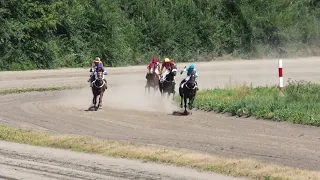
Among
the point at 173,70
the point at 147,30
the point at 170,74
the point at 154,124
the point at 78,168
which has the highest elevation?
the point at 147,30

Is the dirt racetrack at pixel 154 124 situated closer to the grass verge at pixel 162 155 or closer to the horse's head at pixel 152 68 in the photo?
the grass verge at pixel 162 155

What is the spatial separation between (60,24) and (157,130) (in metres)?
30.1

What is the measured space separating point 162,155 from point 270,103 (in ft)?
26.3

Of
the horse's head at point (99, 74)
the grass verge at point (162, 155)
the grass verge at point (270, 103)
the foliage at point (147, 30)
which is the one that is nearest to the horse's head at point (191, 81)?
the grass verge at point (270, 103)

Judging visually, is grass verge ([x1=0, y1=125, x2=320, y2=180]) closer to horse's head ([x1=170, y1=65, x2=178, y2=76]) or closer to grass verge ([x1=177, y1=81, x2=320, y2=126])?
grass verge ([x1=177, y1=81, x2=320, y2=126])

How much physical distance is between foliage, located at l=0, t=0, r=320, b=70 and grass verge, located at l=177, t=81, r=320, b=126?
21.3 m

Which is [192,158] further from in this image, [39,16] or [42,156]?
[39,16]

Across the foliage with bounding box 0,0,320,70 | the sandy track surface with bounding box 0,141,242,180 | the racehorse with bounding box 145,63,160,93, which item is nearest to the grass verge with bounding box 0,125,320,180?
the sandy track surface with bounding box 0,141,242,180

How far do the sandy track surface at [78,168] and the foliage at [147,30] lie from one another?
30332mm

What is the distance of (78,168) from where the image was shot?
1384 cm

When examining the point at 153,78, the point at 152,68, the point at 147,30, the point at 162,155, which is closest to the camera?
the point at 162,155

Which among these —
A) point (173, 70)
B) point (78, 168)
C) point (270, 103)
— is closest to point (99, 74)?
point (173, 70)

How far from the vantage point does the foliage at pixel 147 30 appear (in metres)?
46.5

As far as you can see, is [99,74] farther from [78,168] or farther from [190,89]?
[78,168]
